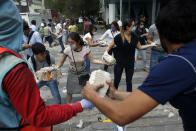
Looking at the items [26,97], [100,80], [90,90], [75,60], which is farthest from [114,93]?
[75,60]

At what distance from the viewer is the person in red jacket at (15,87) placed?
990 mm

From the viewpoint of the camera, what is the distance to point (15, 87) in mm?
986

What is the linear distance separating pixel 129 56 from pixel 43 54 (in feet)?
5.99

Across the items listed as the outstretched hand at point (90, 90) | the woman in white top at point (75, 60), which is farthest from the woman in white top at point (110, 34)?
the outstretched hand at point (90, 90)

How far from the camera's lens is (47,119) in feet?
3.67

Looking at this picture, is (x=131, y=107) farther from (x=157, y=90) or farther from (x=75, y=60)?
(x=75, y=60)

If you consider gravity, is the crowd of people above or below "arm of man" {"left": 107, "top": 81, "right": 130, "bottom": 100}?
above

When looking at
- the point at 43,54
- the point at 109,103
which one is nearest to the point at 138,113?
the point at 109,103

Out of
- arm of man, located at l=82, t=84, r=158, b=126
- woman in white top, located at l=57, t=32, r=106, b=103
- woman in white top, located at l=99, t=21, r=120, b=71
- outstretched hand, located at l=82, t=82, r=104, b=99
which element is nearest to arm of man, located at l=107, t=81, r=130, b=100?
outstretched hand, located at l=82, t=82, r=104, b=99

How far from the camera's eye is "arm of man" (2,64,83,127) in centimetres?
99

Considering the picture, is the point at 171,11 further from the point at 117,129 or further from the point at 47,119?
the point at 117,129

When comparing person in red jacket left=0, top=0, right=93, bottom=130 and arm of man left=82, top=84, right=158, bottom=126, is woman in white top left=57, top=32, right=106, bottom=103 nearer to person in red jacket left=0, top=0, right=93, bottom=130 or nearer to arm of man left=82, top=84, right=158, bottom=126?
person in red jacket left=0, top=0, right=93, bottom=130

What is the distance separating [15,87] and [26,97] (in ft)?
0.29

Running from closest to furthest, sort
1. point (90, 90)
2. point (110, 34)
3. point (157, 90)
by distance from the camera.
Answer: point (157, 90)
point (90, 90)
point (110, 34)
